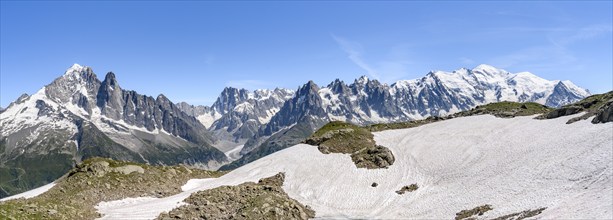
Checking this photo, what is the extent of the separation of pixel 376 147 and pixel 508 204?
106ft

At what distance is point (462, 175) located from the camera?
2371 inches

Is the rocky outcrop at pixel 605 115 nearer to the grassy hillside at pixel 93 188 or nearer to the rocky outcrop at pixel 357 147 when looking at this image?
the rocky outcrop at pixel 357 147

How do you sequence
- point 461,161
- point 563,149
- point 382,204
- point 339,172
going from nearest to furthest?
point 563,149 → point 382,204 → point 461,161 → point 339,172

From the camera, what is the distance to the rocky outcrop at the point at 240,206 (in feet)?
167

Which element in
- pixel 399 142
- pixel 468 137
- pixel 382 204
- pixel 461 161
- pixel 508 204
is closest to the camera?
pixel 508 204

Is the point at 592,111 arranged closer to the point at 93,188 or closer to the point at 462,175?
the point at 462,175

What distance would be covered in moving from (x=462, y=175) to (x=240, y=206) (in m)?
33.5

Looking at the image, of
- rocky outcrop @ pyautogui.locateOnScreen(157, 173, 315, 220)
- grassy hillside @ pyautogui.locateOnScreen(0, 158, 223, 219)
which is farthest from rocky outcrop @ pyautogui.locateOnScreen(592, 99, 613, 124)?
grassy hillside @ pyautogui.locateOnScreen(0, 158, 223, 219)

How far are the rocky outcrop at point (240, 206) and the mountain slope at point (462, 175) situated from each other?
2.95 m

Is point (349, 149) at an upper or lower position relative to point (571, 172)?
upper

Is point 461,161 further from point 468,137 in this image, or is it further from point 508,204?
point 508,204

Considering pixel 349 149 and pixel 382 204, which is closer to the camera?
pixel 382 204

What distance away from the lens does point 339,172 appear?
230 feet

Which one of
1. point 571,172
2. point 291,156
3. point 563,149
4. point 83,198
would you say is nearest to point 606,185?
point 571,172
